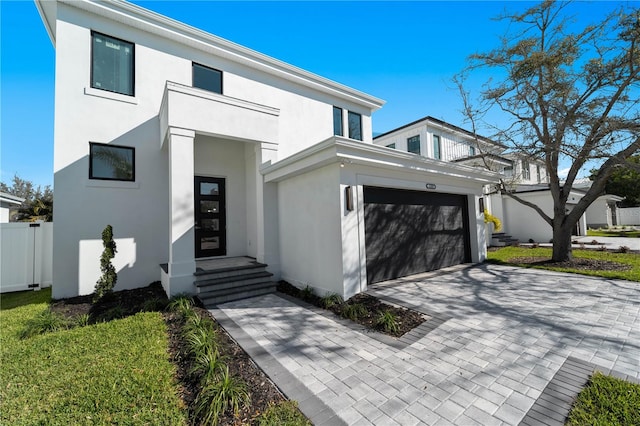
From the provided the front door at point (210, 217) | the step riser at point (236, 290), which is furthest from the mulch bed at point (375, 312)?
the front door at point (210, 217)

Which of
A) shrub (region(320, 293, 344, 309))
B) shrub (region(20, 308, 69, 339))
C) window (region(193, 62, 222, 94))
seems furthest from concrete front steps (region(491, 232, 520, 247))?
shrub (region(20, 308, 69, 339))

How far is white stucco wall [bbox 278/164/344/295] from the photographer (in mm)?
5923

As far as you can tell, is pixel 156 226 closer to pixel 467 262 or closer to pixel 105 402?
pixel 105 402

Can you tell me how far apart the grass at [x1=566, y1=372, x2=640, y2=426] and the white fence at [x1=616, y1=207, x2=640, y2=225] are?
117 ft

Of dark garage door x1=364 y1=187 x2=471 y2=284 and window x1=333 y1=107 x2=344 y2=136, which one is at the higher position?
window x1=333 y1=107 x2=344 y2=136

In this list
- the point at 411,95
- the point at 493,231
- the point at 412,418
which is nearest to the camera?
the point at 412,418

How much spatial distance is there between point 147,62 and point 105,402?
8.58m

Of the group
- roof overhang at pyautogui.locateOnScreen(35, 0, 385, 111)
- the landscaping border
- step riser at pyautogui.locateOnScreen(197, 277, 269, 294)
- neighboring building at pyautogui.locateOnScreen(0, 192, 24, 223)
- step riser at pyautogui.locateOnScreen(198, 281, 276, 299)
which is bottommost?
the landscaping border

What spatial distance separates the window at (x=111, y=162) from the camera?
7.10 m

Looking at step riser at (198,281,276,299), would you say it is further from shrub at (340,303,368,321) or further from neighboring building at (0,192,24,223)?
neighboring building at (0,192,24,223)

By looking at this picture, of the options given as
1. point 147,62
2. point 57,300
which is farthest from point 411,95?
point 57,300

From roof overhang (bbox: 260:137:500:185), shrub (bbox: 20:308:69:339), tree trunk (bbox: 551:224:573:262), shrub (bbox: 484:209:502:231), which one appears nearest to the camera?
shrub (bbox: 20:308:69:339)

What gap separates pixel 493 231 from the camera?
1580 centimetres

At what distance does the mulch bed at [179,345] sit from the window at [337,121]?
8.90 meters
